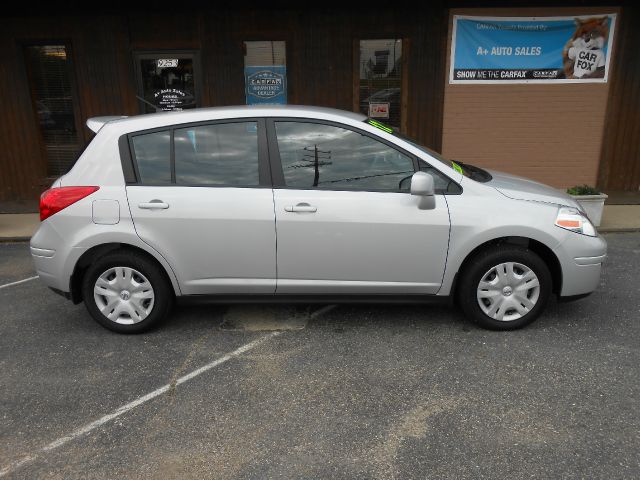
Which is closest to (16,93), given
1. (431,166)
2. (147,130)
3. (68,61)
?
(68,61)

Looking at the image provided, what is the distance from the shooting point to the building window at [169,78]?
334 inches

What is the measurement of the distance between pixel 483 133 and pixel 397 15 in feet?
7.77

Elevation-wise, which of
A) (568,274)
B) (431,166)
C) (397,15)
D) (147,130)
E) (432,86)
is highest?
(397,15)

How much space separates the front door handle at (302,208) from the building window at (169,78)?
5540 mm

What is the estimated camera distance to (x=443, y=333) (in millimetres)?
4059

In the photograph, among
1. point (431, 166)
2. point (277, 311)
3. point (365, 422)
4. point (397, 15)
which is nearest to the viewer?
point (365, 422)

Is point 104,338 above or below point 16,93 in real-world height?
below

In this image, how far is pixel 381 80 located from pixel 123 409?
6.85 m

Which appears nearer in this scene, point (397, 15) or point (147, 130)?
point (147, 130)

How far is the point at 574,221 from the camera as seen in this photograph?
3.95 metres

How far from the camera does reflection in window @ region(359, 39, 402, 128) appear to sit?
8429 mm

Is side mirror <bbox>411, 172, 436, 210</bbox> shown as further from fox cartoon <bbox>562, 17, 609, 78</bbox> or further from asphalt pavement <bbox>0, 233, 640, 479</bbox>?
fox cartoon <bbox>562, 17, 609, 78</bbox>

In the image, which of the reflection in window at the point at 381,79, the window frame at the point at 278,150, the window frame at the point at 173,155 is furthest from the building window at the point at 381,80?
the window frame at the point at 173,155

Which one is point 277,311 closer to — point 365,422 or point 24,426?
point 365,422
